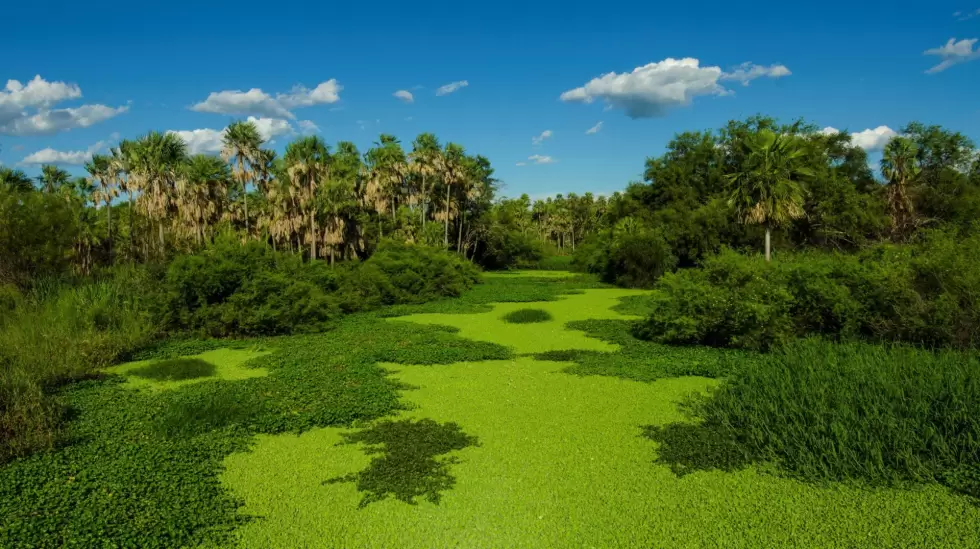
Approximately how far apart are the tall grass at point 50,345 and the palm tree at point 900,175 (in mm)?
34334

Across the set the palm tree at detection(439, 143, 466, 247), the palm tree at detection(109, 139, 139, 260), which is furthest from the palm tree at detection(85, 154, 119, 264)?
the palm tree at detection(439, 143, 466, 247)

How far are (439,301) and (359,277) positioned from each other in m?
3.46

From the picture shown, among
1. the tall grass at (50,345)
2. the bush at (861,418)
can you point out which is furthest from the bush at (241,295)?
the bush at (861,418)

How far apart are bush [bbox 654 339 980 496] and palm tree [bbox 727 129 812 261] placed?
14824 millimetres

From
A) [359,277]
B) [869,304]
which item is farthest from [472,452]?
[359,277]

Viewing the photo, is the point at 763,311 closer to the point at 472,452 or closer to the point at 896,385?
the point at 896,385

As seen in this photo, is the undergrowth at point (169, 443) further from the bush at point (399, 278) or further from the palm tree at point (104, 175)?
the palm tree at point (104, 175)

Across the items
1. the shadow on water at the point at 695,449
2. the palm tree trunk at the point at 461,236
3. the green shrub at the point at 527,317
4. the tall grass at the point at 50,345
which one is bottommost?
the shadow on water at the point at 695,449

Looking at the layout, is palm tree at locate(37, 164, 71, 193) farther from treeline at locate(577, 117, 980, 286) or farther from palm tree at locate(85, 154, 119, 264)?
treeline at locate(577, 117, 980, 286)

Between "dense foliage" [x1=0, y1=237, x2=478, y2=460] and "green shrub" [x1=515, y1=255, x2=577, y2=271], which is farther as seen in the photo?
"green shrub" [x1=515, y1=255, x2=577, y2=271]

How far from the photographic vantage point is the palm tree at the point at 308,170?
3112 cm

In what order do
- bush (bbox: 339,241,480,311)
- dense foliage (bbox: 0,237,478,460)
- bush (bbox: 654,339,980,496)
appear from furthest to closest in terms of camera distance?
bush (bbox: 339,241,480,311), dense foliage (bbox: 0,237,478,460), bush (bbox: 654,339,980,496)

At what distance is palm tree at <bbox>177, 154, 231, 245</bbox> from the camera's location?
3369 centimetres

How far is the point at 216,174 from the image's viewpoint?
3497cm
